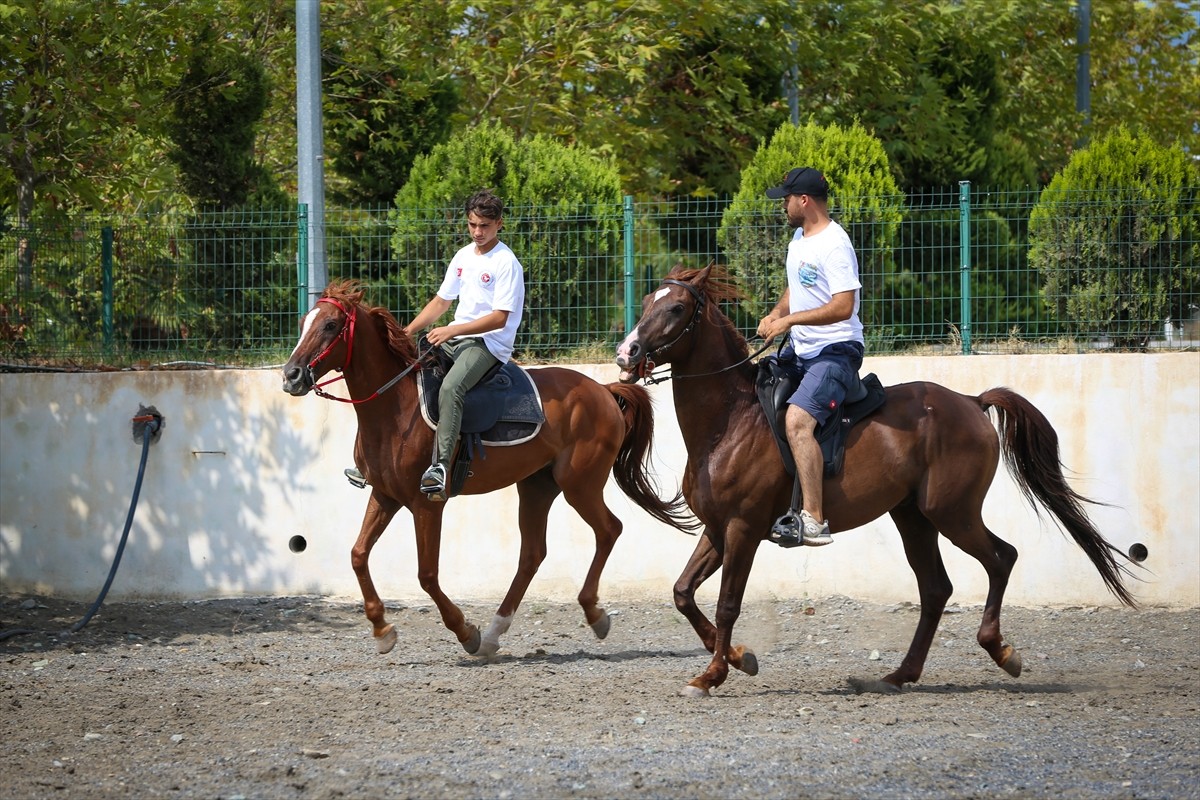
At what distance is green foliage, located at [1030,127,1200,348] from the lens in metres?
10.9

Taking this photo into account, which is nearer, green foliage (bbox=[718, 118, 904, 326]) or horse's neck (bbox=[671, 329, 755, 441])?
horse's neck (bbox=[671, 329, 755, 441])

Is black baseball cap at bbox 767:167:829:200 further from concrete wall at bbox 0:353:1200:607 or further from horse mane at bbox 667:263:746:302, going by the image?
concrete wall at bbox 0:353:1200:607

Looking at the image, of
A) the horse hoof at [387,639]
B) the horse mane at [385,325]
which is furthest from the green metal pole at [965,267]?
the horse hoof at [387,639]

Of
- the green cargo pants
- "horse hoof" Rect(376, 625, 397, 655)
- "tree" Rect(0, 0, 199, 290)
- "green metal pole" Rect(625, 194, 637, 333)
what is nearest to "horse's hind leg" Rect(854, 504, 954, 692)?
the green cargo pants

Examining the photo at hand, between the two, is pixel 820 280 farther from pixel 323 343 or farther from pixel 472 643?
pixel 472 643

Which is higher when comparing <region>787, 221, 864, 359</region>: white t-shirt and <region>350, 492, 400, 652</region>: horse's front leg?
<region>787, 221, 864, 359</region>: white t-shirt

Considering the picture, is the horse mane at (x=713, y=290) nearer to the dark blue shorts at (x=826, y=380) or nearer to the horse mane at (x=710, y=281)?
the horse mane at (x=710, y=281)

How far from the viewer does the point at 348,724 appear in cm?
671

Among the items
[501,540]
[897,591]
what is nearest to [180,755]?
[501,540]

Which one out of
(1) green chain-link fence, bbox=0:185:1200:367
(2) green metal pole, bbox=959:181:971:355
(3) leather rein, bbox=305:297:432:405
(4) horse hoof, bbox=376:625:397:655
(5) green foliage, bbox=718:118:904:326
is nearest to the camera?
(3) leather rein, bbox=305:297:432:405

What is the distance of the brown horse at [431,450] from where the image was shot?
8.45m

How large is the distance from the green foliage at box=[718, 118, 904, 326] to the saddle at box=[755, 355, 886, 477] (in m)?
3.53

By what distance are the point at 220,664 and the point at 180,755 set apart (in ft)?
8.53

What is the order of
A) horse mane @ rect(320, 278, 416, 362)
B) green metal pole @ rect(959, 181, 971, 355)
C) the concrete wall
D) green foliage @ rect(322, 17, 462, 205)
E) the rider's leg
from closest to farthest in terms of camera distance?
1. the rider's leg
2. horse mane @ rect(320, 278, 416, 362)
3. the concrete wall
4. green metal pole @ rect(959, 181, 971, 355)
5. green foliage @ rect(322, 17, 462, 205)
